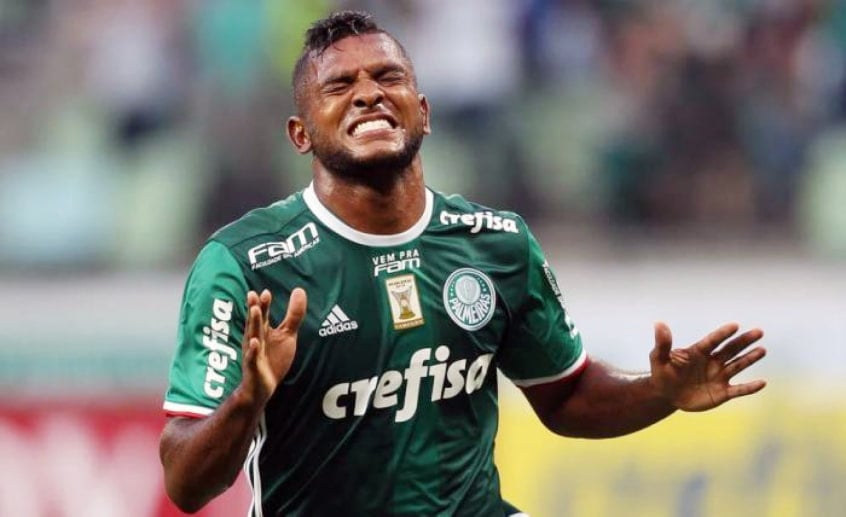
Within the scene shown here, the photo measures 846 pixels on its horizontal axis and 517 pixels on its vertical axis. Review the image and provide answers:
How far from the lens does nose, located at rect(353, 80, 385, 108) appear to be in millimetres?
5023

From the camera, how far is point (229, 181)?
11078 mm

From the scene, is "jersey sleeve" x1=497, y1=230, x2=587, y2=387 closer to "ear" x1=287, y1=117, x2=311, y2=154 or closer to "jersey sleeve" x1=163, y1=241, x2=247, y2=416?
"ear" x1=287, y1=117, x2=311, y2=154

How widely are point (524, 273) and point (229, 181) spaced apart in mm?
5923

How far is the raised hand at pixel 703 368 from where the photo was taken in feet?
16.6

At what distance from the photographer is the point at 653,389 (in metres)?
5.30

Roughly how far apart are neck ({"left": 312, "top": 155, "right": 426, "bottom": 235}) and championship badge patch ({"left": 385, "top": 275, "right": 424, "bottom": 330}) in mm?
158

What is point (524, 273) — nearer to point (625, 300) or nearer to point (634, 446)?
point (634, 446)

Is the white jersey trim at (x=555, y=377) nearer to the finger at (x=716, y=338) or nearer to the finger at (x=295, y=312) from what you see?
the finger at (x=716, y=338)

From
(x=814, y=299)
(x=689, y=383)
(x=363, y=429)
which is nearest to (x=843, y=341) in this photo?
(x=814, y=299)

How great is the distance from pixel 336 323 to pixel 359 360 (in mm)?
121

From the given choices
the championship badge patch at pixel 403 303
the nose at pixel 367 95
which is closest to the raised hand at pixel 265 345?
the championship badge patch at pixel 403 303

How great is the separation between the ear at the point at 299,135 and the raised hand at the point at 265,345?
0.78m

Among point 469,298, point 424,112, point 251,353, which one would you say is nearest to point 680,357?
point 469,298

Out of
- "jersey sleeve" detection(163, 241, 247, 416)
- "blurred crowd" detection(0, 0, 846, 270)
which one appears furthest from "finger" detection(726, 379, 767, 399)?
"blurred crowd" detection(0, 0, 846, 270)
